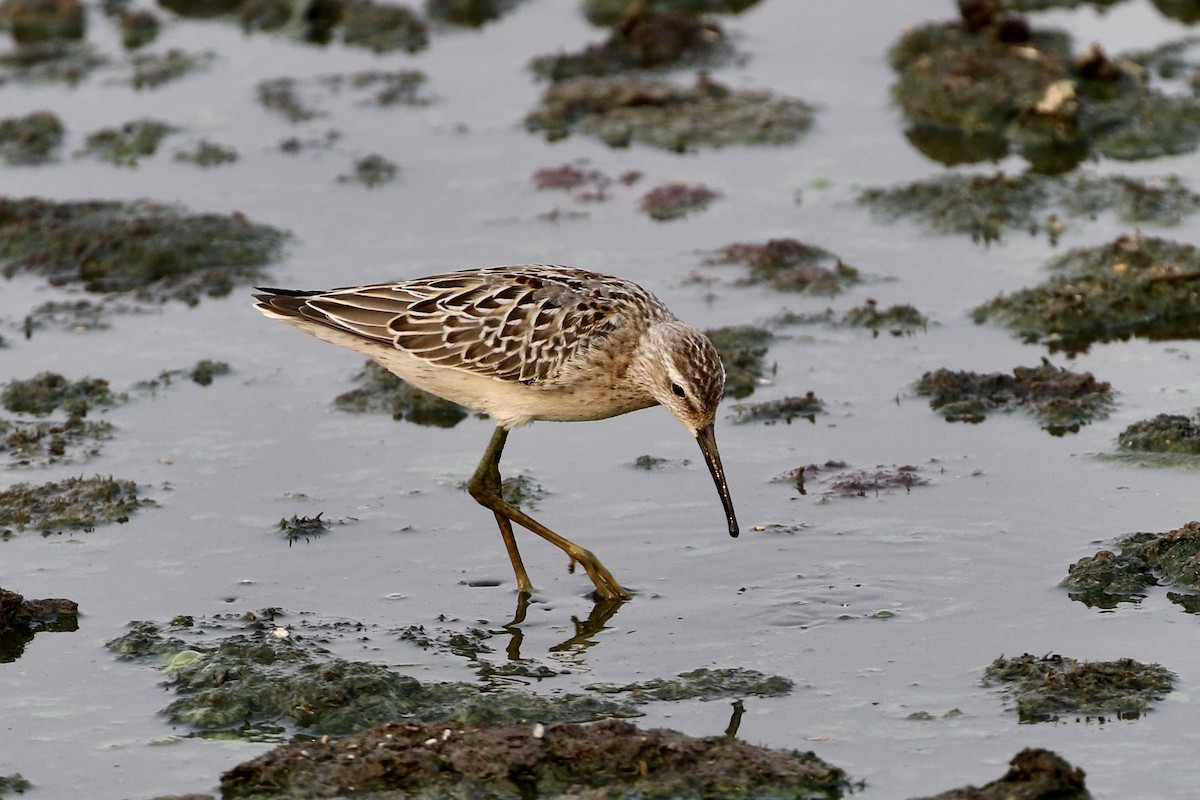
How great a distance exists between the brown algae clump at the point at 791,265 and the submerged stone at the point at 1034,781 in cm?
668

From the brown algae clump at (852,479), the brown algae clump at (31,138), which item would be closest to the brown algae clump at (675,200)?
the brown algae clump at (852,479)

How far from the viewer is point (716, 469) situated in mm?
9461

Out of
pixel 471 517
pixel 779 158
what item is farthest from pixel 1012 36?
pixel 471 517

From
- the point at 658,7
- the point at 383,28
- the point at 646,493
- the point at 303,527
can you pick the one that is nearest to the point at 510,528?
the point at 646,493

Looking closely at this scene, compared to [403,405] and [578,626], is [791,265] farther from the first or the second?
[578,626]

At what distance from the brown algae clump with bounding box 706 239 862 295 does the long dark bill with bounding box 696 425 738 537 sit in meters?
3.89

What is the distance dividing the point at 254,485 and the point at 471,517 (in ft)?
4.43

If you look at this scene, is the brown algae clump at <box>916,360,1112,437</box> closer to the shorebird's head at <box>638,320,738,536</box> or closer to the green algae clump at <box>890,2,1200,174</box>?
the shorebird's head at <box>638,320,738,536</box>

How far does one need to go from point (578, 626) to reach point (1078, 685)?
2.49 meters

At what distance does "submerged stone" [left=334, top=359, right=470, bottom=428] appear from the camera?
38.8 feet

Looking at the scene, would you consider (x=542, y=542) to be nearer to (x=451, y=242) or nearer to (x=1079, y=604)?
(x=1079, y=604)

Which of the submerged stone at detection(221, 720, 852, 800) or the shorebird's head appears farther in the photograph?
the shorebird's head

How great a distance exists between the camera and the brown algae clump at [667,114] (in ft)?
54.1

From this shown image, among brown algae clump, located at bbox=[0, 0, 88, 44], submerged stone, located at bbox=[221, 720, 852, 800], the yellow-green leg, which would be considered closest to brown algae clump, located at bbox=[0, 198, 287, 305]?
the yellow-green leg
